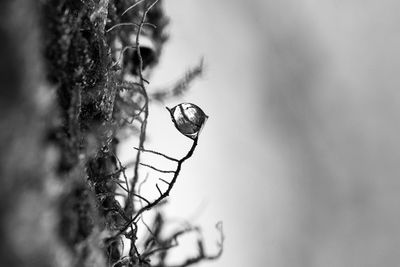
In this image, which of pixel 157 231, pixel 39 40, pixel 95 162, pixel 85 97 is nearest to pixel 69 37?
pixel 39 40

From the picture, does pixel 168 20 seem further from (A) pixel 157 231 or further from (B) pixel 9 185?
(B) pixel 9 185

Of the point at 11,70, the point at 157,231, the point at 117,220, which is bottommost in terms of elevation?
the point at 11,70

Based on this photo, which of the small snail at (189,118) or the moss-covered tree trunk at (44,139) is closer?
the moss-covered tree trunk at (44,139)

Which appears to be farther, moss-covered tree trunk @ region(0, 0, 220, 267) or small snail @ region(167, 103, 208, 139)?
small snail @ region(167, 103, 208, 139)

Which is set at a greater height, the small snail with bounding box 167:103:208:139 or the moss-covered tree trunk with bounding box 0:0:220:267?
the small snail with bounding box 167:103:208:139

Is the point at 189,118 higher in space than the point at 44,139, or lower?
higher

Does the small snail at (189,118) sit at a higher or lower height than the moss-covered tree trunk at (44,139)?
higher

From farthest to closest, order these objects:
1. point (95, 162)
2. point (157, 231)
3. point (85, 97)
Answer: point (157, 231)
point (95, 162)
point (85, 97)

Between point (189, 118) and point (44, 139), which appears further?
point (189, 118)
